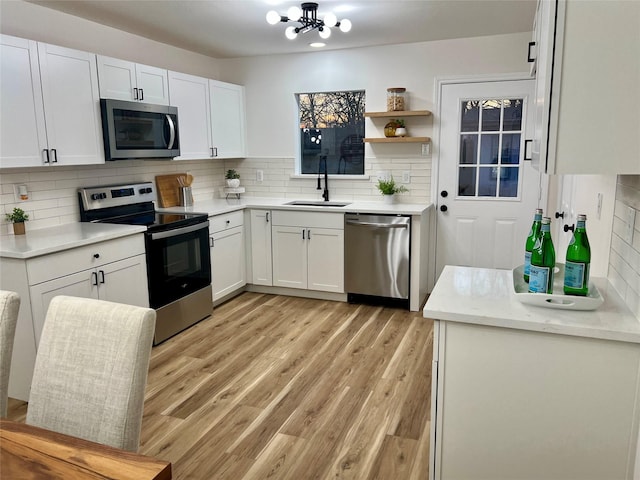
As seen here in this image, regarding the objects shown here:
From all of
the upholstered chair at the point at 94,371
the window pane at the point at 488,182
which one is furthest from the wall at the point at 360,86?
the upholstered chair at the point at 94,371

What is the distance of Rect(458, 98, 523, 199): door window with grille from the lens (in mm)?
4309

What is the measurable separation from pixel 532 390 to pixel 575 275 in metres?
0.43

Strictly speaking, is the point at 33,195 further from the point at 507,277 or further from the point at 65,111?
the point at 507,277

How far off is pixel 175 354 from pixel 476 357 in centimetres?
236

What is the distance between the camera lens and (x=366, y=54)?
4.64 meters

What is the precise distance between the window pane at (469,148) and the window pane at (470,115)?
0.23ft

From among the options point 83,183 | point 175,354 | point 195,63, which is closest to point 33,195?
point 83,183

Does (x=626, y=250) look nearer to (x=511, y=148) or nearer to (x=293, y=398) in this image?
(x=293, y=398)

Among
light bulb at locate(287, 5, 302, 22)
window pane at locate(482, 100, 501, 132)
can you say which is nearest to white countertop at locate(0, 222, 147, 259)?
light bulb at locate(287, 5, 302, 22)

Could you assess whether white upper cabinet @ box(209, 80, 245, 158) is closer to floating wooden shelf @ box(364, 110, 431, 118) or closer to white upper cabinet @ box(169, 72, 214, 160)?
white upper cabinet @ box(169, 72, 214, 160)

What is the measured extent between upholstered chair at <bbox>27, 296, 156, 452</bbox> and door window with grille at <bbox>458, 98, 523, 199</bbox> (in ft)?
12.0

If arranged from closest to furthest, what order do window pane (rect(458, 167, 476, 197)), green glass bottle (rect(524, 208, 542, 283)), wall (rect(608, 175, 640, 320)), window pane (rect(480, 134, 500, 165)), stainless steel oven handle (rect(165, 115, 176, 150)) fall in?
1. wall (rect(608, 175, 640, 320))
2. green glass bottle (rect(524, 208, 542, 283))
3. stainless steel oven handle (rect(165, 115, 176, 150))
4. window pane (rect(480, 134, 500, 165))
5. window pane (rect(458, 167, 476, 197))

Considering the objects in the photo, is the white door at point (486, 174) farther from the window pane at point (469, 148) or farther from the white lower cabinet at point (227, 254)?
the white lower cabinet at point (227, 254)

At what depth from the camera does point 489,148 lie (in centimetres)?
439
